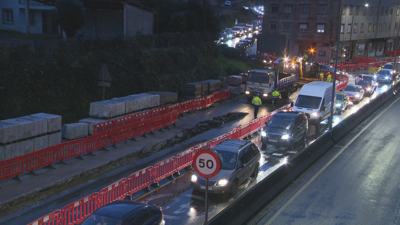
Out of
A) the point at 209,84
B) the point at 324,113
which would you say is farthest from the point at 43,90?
the point at 324,113

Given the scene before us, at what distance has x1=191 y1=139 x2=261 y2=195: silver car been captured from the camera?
1366cm

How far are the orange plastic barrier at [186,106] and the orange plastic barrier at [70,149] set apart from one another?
1075 cm

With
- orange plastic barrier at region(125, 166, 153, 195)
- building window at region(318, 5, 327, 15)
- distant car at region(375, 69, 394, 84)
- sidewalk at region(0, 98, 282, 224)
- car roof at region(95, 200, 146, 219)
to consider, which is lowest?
sidewalk at region(0, 98, 282, 224)

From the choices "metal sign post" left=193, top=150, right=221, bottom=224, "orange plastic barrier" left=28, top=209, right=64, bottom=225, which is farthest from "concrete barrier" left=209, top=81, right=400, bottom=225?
"orange plastic barrier" left=28, top=209, right=64, bottom=225

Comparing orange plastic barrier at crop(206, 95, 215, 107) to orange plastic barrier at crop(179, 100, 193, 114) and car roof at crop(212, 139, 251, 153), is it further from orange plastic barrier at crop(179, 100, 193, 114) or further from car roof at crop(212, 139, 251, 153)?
car roof at crop(212, 139, 251, 153)

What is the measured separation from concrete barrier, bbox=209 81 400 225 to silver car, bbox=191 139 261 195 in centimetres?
107

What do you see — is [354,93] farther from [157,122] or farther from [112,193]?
[112,193]

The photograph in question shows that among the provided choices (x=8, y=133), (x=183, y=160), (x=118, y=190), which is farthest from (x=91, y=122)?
(x=118, y=190)

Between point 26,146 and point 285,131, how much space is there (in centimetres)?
1210

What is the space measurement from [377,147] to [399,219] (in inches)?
375

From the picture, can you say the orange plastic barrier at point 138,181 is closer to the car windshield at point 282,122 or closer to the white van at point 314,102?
the car windshield at point 282,122

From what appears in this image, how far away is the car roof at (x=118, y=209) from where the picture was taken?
365 inches

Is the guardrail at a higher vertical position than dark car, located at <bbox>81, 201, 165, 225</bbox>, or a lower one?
lower

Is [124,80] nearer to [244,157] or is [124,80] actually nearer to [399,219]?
[244,157]
